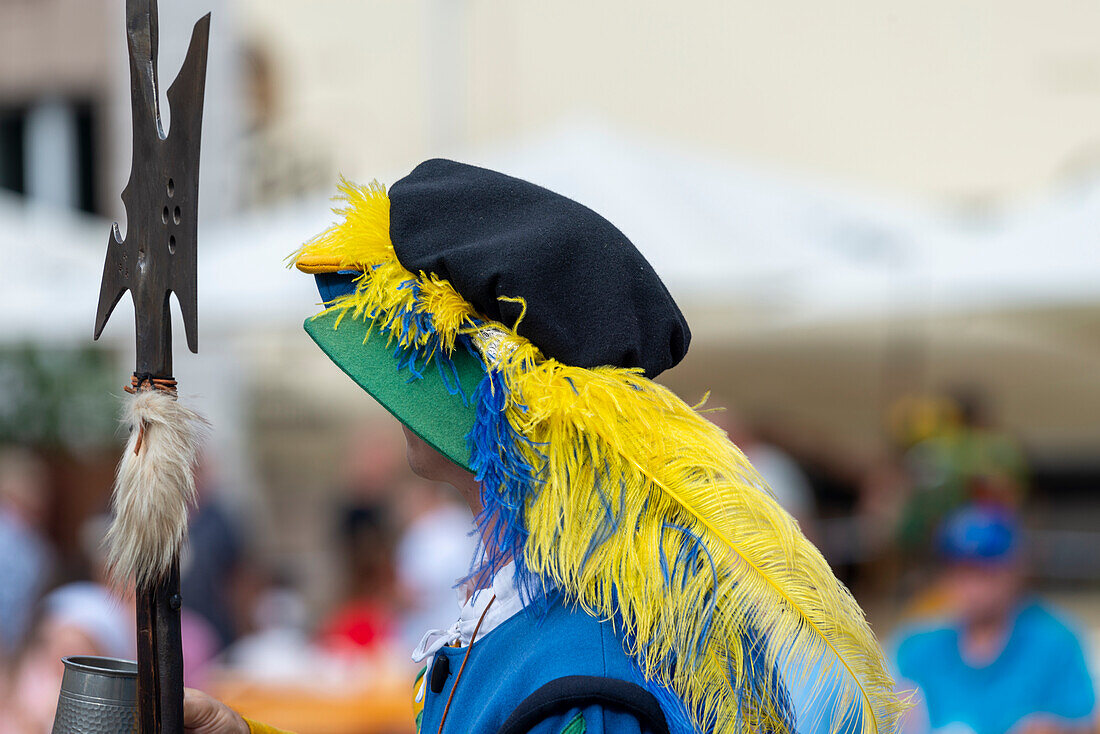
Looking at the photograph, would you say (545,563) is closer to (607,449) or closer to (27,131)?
(607,449)

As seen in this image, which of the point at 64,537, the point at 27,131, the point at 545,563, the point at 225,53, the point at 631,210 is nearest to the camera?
the point at 545,563

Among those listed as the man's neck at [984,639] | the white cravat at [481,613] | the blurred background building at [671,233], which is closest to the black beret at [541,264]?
the white cravat at [481,613]

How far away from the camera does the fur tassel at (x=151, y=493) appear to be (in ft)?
4.18

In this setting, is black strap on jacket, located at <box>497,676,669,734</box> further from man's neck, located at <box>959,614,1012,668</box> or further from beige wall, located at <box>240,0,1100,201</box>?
beige wall, located at <box>240,0,1100,201</box>

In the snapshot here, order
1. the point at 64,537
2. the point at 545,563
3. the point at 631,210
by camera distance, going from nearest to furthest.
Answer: the point at 545,563
the point at 631,210
the point at 64,537

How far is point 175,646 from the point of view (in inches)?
51.5

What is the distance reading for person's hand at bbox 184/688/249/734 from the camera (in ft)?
4.54

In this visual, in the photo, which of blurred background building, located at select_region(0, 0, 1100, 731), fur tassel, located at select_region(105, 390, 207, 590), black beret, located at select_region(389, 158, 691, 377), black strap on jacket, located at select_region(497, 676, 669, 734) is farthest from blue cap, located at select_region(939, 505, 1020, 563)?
fur tassel, located at select_region(105, 390, 207, 590)

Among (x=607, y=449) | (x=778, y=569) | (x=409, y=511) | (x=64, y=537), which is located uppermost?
(x=607, y=449)

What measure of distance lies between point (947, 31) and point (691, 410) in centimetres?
845

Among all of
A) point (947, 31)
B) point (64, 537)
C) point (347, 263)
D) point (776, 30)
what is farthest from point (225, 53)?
point (347, 263)

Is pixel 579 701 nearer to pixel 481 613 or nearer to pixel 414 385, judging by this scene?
pixel 481 613

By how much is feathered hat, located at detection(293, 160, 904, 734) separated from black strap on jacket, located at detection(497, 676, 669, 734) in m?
0.04

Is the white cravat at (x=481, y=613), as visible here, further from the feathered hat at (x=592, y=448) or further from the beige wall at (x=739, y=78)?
the beige wall at (x=739, y=78)
